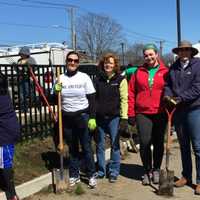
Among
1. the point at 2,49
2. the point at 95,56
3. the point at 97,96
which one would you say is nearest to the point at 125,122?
the point at 97,96

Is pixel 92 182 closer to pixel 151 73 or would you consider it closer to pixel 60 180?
pixel 60 180

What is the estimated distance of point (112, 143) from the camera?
6.73 metres

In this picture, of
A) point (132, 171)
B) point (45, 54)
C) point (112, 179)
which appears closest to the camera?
point (112, 179)

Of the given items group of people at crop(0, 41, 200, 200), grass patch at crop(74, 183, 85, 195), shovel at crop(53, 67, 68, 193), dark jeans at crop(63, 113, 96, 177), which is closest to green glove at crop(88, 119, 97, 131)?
group of people at crop(0, 41, 200, 200)

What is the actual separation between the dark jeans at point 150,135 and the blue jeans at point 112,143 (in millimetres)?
364

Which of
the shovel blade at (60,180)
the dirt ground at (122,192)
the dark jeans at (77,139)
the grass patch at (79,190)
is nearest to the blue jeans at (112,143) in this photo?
the dirt ground at (122,192)

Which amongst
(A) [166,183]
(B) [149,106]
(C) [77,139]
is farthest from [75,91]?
(A) [166,183]

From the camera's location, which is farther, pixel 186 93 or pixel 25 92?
pixel 25 92

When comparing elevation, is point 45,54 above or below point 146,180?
above

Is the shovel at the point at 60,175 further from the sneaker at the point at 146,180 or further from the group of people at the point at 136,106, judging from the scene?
the sneaker at the point at 146,180

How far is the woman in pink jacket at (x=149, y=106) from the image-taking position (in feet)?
20.9

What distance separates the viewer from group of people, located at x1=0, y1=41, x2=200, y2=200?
20.1ft

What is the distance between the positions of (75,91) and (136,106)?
0.91m

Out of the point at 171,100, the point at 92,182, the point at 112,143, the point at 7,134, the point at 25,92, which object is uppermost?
the point at 25,92
